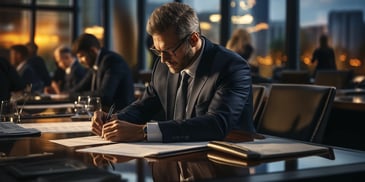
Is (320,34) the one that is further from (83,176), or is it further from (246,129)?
(83,176)

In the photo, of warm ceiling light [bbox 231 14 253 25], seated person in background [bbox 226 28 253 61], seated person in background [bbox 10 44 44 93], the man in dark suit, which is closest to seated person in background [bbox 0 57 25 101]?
seated person in background [bbox 10 44 44 93]

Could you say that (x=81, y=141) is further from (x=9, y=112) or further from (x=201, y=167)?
(x=9, y=112)

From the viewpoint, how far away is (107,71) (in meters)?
4.77

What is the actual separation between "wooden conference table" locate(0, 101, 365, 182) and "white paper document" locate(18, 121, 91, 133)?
22.0 inches

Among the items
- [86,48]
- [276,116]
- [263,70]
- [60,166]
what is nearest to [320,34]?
[263,70]

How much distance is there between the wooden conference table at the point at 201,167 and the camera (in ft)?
4.42

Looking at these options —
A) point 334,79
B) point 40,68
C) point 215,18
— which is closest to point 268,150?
point 334,79

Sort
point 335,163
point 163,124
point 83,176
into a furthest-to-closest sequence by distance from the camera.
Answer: point 163,124 → point 335,163 → point 83,176

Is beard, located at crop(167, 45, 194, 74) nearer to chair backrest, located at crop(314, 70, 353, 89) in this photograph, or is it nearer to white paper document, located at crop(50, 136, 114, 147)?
white paper document, located at crop(50, 136, 114, 147)

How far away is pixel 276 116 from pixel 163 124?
0.82 metres

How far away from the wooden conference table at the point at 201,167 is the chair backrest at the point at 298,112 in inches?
24.4

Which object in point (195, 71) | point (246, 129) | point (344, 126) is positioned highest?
point (195, 71)

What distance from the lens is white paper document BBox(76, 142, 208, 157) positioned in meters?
1.66

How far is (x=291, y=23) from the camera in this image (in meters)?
7.80
